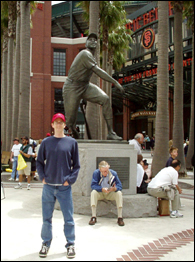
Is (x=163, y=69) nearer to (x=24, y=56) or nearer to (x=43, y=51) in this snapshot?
(x=24, y=56)

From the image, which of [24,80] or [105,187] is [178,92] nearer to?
[24,80]

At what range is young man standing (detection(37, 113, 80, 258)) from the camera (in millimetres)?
4215

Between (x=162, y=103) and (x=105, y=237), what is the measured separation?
833 cm

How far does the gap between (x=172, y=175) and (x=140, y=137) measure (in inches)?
71.6

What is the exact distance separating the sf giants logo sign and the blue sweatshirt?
36.8 m

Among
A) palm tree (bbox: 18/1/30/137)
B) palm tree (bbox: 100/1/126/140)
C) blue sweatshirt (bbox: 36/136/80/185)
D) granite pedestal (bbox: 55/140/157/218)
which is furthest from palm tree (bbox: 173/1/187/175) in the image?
blue sweatshirt (bbox: 36/136/80/185)

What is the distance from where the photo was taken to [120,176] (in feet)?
24.0

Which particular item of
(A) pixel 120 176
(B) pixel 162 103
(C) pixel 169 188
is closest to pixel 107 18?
(B) pixel 162 103

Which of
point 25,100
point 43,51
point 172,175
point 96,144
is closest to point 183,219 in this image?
point 172,175

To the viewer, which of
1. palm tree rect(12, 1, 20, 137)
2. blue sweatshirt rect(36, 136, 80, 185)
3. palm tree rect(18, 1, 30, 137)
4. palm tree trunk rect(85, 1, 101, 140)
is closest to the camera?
blue sweatshirt rect(36, 136, 80, 185)

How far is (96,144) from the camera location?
7371 mm

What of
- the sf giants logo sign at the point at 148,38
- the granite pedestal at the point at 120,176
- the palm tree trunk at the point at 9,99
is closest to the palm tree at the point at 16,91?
the palm tree trunk at the point at 9,99

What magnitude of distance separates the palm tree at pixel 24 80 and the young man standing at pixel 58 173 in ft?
35.9

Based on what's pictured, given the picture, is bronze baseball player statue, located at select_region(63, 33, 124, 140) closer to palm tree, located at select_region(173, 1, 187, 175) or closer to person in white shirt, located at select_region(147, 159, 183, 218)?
person in white shirt, located at select_region(147, 159, 183, 218)
